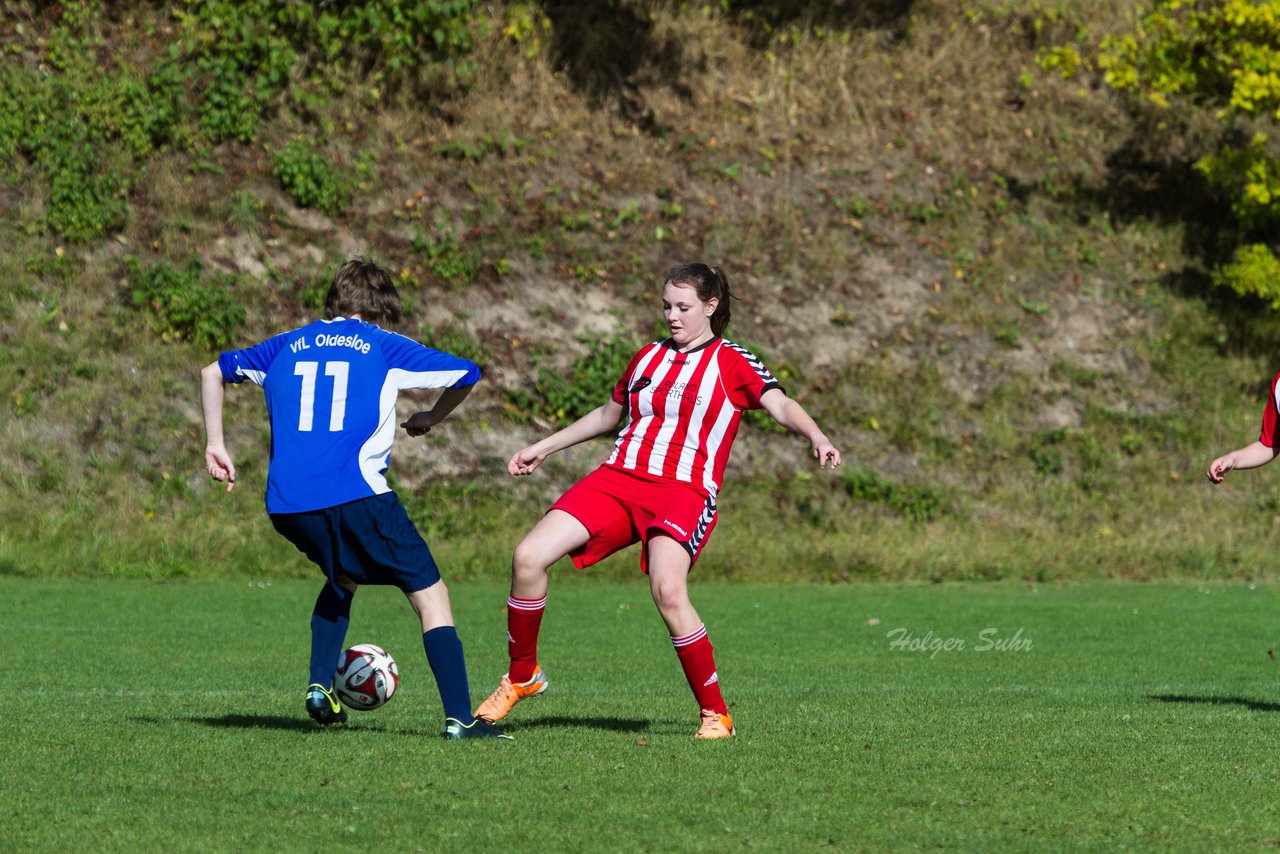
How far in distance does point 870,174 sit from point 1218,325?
5.15 metres

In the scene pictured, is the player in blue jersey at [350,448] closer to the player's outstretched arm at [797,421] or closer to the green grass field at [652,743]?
the green grass field at [652,743]

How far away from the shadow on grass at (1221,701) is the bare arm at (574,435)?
337 cm

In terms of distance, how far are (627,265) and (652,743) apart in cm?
1455

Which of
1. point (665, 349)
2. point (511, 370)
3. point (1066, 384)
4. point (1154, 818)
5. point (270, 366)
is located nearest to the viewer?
point (1154, 818)

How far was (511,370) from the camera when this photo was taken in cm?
1897

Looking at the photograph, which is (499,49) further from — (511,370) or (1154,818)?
(1154,818)

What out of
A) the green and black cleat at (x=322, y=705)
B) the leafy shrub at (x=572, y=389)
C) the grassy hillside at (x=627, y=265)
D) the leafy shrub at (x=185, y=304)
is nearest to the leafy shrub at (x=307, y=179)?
the grassy hillside at (x=627, y=265)

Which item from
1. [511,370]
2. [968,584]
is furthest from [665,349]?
[511,370]

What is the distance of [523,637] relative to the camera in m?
6.90

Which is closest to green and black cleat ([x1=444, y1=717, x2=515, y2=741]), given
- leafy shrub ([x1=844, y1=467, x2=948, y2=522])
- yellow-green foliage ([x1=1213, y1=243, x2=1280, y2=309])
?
leafy shrub ([x1=844, y1=467, x2=948, y2=522])

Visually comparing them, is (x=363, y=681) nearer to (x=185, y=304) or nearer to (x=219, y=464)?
(x=219, y=464)

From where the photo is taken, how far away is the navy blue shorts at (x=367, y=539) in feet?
20.7

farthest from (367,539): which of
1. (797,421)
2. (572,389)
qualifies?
(572,389)

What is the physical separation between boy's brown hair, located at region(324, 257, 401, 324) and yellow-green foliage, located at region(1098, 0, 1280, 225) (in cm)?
1533
